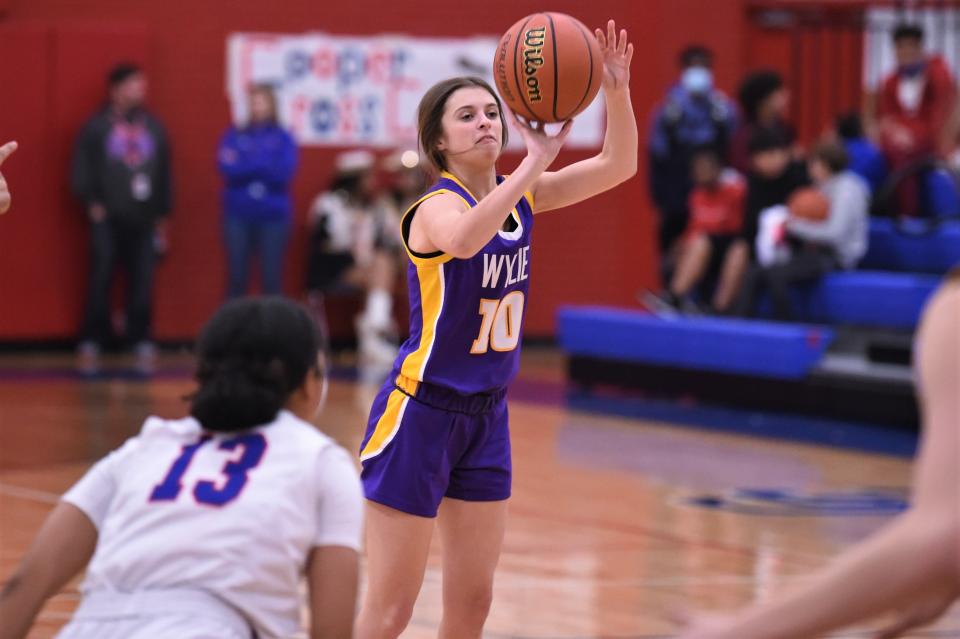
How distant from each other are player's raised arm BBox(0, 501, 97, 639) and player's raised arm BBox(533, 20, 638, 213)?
1.65 meters

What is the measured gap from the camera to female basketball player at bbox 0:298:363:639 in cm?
247

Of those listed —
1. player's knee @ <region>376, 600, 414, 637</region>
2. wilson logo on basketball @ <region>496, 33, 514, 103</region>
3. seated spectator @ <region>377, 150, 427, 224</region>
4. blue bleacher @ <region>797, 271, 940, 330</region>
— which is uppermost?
wilson logo on basketball @ <region>496, 33, 514, 103</region>

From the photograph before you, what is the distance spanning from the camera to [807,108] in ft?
45.5

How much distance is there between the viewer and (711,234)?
1100 cm

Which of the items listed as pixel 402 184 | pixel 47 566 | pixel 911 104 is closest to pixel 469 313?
pixel 47 566

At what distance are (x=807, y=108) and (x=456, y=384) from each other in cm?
1077

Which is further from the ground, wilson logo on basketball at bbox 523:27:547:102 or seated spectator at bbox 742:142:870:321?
wilson logo on basketball at bbox 523:27:547:102

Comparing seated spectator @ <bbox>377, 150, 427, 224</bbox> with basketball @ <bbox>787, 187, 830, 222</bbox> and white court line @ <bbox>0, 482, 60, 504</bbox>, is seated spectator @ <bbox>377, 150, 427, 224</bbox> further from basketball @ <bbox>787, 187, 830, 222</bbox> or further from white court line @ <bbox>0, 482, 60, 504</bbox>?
white court line @ <bbox>0, 482, 60, 504</bbox>

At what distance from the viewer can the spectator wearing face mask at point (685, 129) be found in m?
11.3

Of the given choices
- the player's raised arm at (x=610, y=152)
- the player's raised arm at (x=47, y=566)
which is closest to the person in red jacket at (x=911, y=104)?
the player's raised arm at (x=610, y=152)

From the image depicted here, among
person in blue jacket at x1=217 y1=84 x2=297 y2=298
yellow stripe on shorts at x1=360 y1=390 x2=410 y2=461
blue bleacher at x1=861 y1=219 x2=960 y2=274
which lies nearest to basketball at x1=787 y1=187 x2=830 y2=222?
blue bleacher at x1=861 y1=219 x2=960 y2=274

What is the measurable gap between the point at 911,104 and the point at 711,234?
1606 mm

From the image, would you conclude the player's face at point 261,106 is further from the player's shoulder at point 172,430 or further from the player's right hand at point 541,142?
the player's shoulder at point 172,430

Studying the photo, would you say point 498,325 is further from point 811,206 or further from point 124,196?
point 124,196
